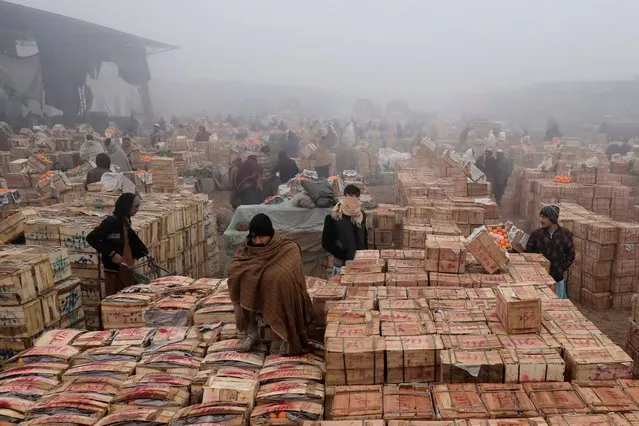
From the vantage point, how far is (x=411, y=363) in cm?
377

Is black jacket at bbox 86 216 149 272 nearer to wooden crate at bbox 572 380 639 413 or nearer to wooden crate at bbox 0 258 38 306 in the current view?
wooden crate at bbox 0 258 38 306

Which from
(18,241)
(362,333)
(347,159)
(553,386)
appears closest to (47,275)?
(18,241)

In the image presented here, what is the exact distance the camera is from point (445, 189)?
36.8ft

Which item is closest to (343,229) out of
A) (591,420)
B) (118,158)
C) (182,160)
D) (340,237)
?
(340,237)

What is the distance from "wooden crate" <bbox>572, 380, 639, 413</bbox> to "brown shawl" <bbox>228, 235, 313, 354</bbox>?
2075 mm

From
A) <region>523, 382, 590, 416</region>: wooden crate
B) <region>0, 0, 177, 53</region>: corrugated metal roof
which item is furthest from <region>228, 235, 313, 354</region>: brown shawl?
<region>0, 0, 177, 53</region>: corrugated metal roof

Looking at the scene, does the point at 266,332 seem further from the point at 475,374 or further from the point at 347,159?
the point at 347,159

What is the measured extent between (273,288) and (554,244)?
400cm

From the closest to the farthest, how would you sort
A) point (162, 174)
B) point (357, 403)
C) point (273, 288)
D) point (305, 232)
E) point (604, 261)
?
point (357, 403), point (273, 288), point (604, 261), point (305, 232), point (162, 174)

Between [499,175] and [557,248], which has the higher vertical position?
[557,248]

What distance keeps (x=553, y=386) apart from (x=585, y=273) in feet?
18.3

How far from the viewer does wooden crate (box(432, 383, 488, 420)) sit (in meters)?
3.27

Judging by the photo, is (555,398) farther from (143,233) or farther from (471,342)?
(143,233)

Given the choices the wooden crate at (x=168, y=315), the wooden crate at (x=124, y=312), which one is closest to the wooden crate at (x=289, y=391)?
the wooden crate at (x=168, y=315)
